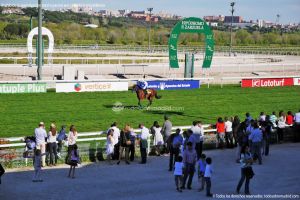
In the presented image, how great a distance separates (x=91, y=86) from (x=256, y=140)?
606 inches

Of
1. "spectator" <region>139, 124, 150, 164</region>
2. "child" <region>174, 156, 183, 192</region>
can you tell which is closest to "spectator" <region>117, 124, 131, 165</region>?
"spectator" <region>139, 124, 150, 164</region>

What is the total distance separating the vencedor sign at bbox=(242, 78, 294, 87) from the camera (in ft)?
123

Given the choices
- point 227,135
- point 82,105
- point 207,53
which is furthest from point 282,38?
point 227,135

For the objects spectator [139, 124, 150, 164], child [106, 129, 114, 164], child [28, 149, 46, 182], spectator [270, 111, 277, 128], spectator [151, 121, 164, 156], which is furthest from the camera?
spectator [270, 111, 277, 128]

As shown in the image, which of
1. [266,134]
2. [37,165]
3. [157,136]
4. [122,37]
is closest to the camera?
[37,165]

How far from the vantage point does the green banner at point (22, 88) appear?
97.9 ft

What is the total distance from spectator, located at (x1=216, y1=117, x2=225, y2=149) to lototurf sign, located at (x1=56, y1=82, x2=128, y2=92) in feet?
42.0

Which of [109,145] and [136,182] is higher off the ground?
[109,145]

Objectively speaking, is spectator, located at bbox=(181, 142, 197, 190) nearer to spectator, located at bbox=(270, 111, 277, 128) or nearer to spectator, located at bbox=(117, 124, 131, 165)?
spectator, located at bbox=(117, 124, 131, 165)

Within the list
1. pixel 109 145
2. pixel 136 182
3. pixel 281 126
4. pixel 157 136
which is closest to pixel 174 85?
pixel 281 126

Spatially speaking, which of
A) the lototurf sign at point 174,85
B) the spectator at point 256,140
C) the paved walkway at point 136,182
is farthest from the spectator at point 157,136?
the lototurf sign at point 174,85

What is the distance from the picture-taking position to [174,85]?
113 feet

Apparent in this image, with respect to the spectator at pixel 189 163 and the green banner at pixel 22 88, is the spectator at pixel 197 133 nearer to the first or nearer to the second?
the spectator at pixel 189 163

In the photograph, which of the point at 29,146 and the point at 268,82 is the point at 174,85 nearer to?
the point at 268,82
